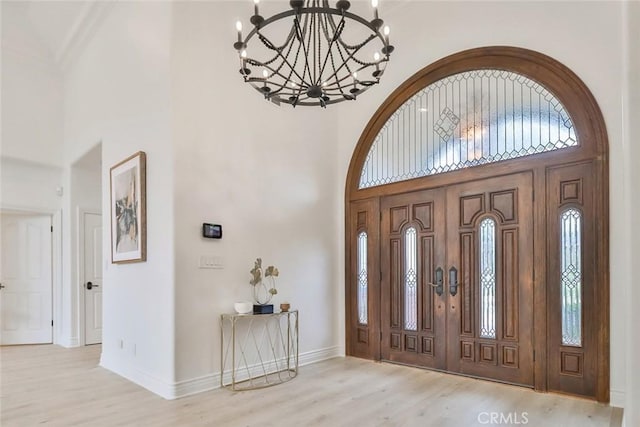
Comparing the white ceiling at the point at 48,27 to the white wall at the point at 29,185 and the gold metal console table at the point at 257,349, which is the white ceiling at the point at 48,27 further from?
the gold metal console table at the point at 257,349

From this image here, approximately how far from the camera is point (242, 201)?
14.5 feet

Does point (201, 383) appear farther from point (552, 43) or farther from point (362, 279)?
point (552, 43)

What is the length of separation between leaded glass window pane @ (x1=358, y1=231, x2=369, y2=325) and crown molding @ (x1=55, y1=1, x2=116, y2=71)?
13.4ft

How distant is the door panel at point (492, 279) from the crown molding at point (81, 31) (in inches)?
185

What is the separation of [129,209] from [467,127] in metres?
3.71

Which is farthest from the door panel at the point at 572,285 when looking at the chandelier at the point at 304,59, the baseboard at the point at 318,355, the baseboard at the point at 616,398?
the baseboard at the point at 318,355

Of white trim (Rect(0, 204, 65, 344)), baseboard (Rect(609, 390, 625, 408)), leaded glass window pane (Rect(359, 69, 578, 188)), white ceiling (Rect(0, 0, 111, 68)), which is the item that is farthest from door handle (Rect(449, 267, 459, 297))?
white trim (Rect(0, 204, 65, 344))

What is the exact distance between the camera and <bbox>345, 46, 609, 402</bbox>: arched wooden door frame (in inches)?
137

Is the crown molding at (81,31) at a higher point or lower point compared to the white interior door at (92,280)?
higher

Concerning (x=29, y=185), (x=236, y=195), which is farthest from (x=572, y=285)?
(x=29, y=185)

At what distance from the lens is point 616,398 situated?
335 cm

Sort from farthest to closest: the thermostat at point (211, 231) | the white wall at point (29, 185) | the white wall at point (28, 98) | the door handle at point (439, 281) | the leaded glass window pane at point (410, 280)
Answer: the white wall at point (29, 185), the white wall at point (28, 98), the leaded glass window pane at point (410, 280), the door handle at point (439, 281), the thermostat at point (211, 231)

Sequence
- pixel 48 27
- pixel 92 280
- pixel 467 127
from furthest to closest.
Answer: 1. pixel 92 280
2. pixel 48 27
3. pixel 467 127

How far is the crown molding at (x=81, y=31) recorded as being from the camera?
5133mm
